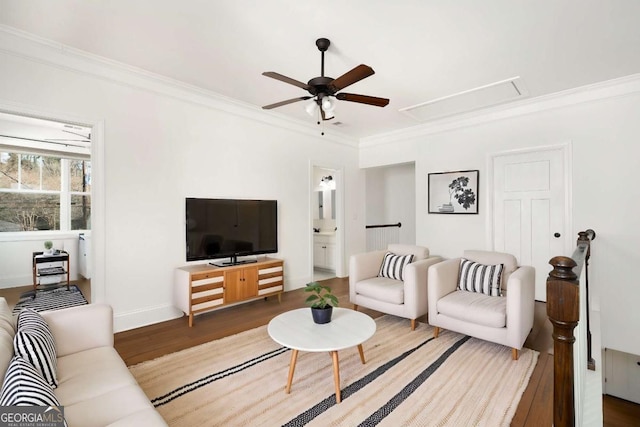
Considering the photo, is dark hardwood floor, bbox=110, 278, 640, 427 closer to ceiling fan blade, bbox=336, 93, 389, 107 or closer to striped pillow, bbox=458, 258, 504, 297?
striped pillow, bbox=458, 258, 504, 297

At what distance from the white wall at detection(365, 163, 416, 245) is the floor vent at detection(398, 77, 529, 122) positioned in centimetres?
208

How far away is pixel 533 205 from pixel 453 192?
1.06 meters

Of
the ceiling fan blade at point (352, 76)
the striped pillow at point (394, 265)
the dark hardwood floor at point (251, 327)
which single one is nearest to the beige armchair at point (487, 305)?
the dark hardwood floor at point (251, 327)

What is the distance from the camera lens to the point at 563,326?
911 millimetres

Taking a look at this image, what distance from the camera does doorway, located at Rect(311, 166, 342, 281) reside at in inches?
225

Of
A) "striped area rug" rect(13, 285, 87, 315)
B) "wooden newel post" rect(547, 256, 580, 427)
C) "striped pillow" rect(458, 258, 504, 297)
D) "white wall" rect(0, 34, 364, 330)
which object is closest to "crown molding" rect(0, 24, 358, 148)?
"white wall" rect(0, 34, 364, 330)

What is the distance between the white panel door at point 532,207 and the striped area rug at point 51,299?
19.9 feet

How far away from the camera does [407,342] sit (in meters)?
2.88

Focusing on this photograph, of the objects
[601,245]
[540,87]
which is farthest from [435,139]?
[601,245]

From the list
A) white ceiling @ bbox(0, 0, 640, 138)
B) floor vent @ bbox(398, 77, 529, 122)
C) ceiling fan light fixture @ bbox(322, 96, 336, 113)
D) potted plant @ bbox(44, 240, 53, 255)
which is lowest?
potted plant @ bbox(44, 240, 53, 255)

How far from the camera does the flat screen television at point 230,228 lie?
364 cm

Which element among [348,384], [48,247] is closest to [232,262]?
[348,384]

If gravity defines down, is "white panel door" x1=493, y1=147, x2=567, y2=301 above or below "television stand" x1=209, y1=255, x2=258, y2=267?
above

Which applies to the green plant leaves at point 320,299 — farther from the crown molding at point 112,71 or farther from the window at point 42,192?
the window at point 42,192
